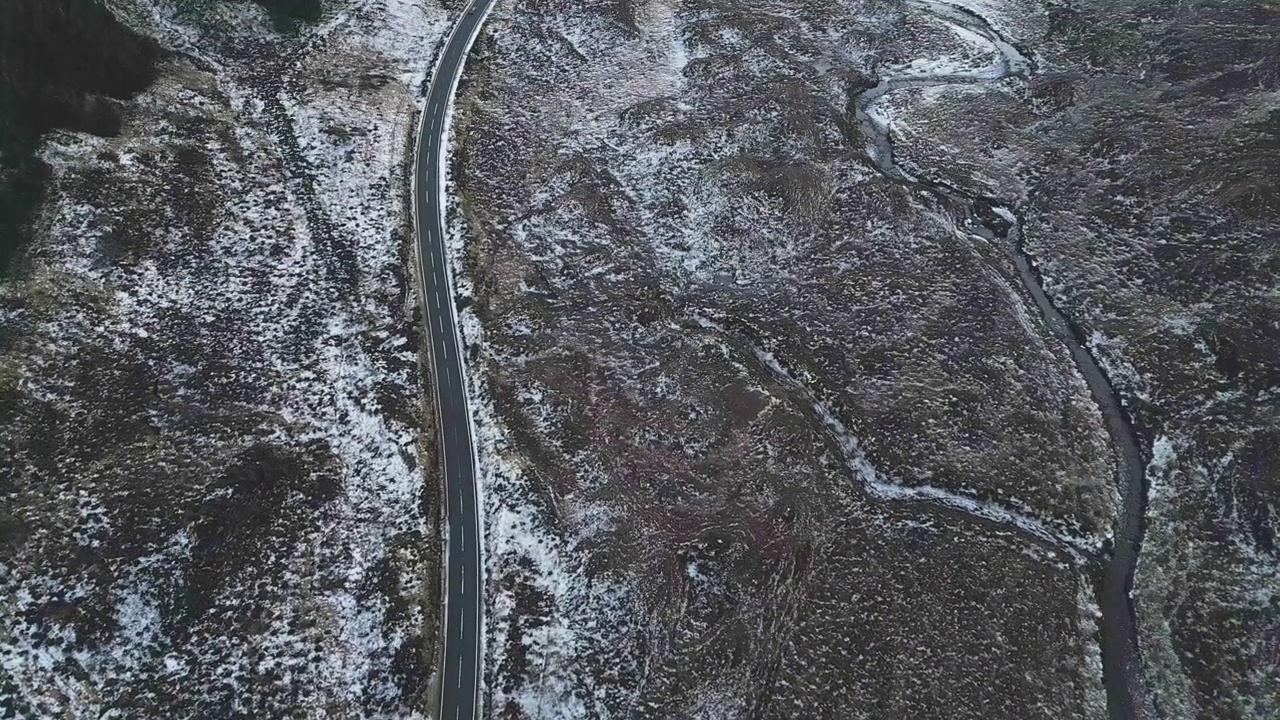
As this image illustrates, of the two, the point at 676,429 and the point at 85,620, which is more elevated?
the point at 85,620

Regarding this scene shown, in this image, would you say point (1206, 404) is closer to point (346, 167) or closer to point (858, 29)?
point (858, 29)

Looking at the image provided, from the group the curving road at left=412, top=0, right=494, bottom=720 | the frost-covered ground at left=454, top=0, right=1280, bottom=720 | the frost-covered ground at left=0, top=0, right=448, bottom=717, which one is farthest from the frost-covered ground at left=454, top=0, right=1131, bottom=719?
the frost-covered ground at left=0, top=0, right=448, bottom=717

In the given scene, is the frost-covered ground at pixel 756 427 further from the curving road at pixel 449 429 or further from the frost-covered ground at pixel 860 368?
the curving road at pixel 449 429

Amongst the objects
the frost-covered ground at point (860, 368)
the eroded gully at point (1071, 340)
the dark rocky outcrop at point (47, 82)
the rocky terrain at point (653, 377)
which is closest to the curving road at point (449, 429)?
the rocky terrain at point (653, 377)

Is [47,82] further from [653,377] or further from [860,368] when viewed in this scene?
[860,368]

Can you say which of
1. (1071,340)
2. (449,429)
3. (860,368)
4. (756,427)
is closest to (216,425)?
(449,429)

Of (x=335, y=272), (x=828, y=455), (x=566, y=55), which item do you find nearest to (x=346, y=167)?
(x=335, y=272)
